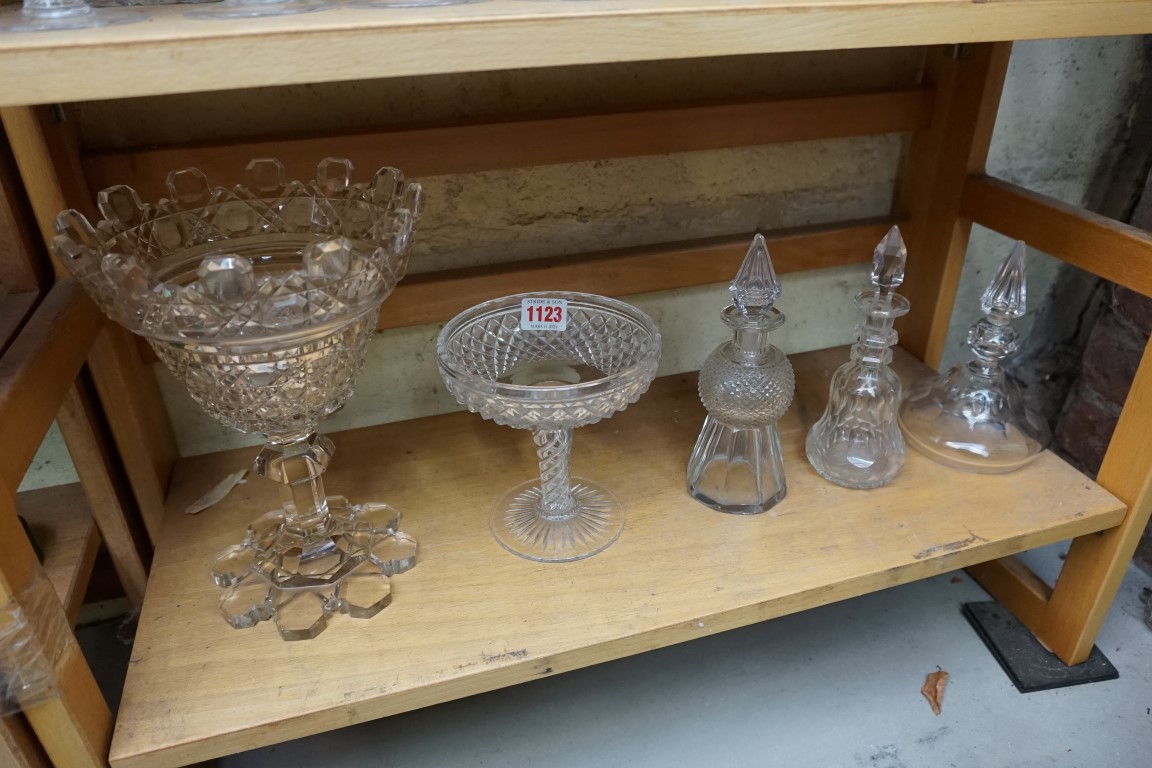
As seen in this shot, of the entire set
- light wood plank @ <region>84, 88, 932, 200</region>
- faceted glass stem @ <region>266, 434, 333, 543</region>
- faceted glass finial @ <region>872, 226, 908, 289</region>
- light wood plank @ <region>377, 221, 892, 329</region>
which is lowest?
faceted glass stem @ <region>266, 434, 333, 543</region>

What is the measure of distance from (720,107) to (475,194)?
307 mm

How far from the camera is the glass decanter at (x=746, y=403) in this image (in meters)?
0.78

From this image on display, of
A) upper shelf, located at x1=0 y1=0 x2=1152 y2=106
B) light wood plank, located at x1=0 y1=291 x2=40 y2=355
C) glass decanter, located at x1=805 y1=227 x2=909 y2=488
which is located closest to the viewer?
upper shelf, located at x1=0 y1=0 x2=1152 y2=106

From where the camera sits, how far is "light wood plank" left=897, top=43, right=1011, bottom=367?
37.6 inches

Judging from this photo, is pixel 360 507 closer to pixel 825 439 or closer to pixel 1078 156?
pixel 825 439

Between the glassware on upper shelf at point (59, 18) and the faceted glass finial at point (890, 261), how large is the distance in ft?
2.27

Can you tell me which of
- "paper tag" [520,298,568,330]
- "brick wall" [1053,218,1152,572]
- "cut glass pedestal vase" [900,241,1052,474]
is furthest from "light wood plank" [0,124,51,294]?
"brick wall" [1053,218,1152,572]

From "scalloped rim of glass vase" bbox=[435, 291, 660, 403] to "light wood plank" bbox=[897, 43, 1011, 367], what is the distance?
1.64 feet

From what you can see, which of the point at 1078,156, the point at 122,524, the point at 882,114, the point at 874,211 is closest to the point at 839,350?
the point at 874,211

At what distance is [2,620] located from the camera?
21.3 inches

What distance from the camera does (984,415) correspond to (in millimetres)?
949

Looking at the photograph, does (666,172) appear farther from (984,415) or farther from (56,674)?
(56,674)

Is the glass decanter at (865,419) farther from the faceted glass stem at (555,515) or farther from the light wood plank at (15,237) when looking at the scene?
the light wood plank at (15,237)

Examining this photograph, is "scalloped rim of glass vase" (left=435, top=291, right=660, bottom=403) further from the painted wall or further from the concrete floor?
the concrete floor
